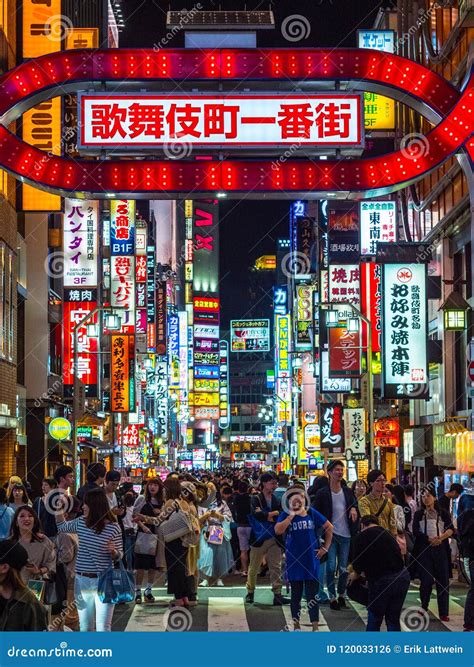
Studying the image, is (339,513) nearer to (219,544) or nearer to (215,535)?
(215,535)

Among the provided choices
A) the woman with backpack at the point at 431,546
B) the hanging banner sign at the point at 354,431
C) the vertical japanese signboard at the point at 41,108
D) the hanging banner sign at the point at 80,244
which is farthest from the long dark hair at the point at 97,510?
the hanging banner sign at the point at 80,244

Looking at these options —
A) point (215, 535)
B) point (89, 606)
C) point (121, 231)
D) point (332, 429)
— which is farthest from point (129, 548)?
point (121, 231)

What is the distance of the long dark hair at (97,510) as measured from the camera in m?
11.9

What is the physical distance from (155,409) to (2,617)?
86.8 metres

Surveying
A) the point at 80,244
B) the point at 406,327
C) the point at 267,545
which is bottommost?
the point at 267,545

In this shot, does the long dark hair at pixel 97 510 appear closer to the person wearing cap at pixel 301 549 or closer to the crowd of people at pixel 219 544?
the crowd of people at pixel 219 544

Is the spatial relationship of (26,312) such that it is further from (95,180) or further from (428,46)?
(95,180)

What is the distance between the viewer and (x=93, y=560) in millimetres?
12039

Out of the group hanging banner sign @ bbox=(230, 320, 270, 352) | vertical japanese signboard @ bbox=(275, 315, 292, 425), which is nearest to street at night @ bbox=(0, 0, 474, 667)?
vertical japanese signboard @ bbox=(275, 315, 292, 425)

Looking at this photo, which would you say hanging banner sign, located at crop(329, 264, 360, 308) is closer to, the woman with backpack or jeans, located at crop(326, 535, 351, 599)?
jeans, located at crop(326, 535, 351, 599)

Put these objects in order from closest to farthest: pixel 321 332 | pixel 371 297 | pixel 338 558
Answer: pixel 338 558 < pixel 371 297 < pixel 321 332

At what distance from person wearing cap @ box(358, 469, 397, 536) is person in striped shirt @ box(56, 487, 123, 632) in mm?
4487

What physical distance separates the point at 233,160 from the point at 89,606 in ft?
17.2

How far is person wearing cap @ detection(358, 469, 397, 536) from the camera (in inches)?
611
